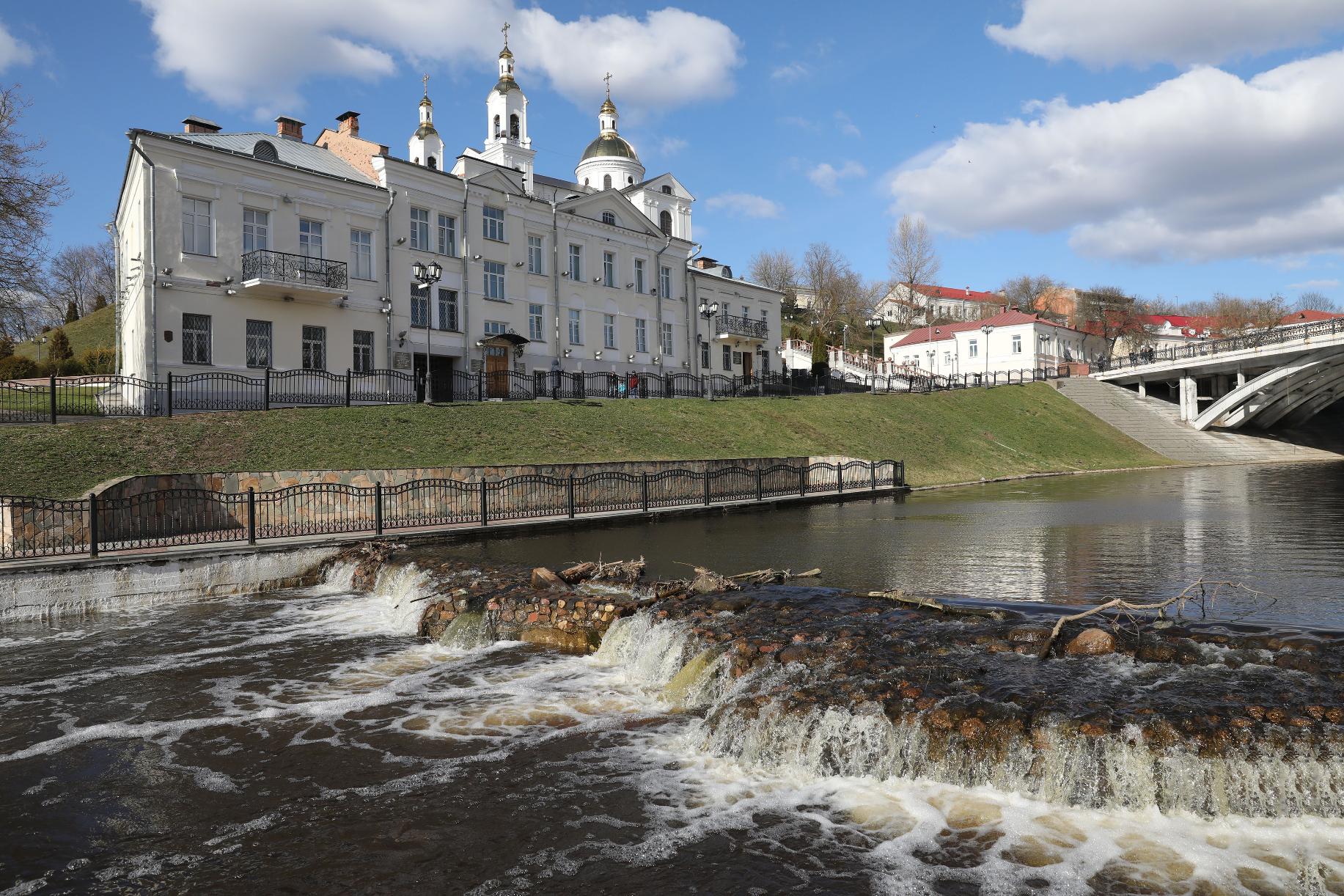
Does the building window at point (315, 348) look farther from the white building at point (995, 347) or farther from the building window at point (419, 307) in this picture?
the white building at point (995, 347)

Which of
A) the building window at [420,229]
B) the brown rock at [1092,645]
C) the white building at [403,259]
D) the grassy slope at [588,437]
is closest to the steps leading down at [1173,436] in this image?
the grassy slope at [588,437]

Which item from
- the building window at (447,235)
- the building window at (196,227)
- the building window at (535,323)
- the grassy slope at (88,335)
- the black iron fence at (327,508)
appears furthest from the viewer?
the grassy slope at (88,335)

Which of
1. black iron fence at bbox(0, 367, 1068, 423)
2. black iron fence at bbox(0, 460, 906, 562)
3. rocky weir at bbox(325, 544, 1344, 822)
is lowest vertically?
rocky weir at bbox(325, 544, 1344, 822)

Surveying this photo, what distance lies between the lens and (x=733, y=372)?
57594 millimetres

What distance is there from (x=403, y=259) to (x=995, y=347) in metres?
59.3

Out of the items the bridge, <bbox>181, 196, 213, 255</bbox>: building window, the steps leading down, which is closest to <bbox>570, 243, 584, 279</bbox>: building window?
<bbox>181, 196, 213, 255</bbox>: building window

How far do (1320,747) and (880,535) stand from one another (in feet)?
42.1

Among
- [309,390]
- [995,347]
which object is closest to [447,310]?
[309,390]

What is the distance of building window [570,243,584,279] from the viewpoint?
46.3m

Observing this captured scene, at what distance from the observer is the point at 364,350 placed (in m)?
35.9

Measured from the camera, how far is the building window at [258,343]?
31.7m

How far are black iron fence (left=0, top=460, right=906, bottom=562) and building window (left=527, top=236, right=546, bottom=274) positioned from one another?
2227 centimetres

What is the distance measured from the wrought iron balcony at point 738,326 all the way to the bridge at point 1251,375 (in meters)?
29.6

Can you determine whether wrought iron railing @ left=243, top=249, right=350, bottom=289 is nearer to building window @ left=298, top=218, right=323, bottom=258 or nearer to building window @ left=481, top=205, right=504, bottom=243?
building window @ left=298, top=218, right=323, bottom=258
